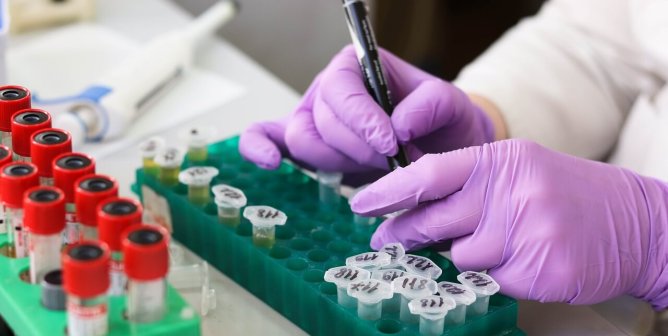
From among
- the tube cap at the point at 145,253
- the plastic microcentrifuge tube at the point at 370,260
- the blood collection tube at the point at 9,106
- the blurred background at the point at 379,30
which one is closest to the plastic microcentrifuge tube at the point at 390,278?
the plastic microcentrifuge tube at the point at 370,260

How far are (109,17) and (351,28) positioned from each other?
64 centimetres

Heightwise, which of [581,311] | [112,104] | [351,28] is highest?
[351,28]

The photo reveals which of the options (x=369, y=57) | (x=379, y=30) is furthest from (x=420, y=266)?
(x=379, y=30)

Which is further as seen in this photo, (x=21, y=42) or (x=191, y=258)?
(x=21, y=42)

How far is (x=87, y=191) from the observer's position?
646 millimetres

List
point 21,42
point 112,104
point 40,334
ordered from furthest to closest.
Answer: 1. point 21,42
2. point 112,104
3. point 40,334

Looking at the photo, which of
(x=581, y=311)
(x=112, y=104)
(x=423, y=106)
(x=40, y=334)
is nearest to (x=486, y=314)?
(x=581, y=311)

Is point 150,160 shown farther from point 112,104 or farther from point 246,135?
point 112,104

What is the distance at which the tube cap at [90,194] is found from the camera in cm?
64

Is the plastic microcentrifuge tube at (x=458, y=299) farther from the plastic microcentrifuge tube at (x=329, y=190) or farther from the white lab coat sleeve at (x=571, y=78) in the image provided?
the white lab coat sleeve at (x=571, y=78)

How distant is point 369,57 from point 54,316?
43cm

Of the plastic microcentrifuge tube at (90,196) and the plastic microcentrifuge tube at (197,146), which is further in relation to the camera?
the plastic microcentrifuge tube at (197,146)

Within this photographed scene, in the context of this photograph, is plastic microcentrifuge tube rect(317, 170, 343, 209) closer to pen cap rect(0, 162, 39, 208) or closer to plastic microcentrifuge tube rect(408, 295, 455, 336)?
plastic microcentrifuge tube rect(408, 295, 455, 336)

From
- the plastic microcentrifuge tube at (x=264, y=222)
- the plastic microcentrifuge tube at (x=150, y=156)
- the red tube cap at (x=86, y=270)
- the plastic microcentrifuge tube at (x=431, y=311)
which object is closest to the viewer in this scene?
the red tube cap at (x=86, y=270)
